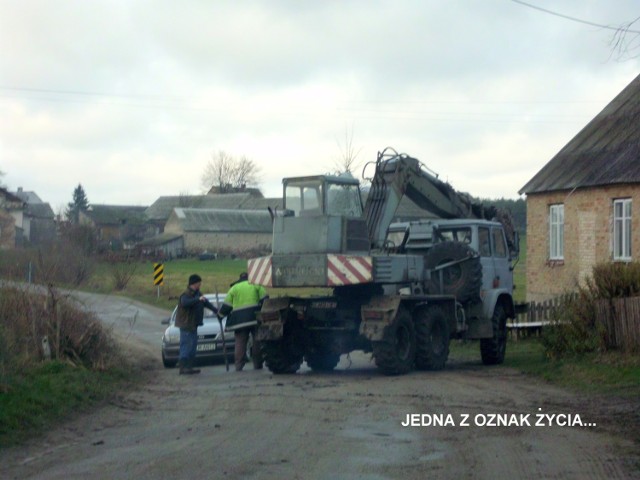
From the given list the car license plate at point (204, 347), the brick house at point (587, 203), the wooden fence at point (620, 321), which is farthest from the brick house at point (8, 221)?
the wooden fence at point (620, 321)

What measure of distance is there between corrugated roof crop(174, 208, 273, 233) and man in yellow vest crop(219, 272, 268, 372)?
6995cm

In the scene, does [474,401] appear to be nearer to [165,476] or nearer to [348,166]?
[165,476]

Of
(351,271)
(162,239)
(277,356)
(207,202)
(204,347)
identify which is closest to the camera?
(351,271)

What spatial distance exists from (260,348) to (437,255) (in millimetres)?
3753

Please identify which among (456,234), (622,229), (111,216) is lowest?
(456,234)

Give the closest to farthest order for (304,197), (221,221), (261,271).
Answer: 1. (304,197)
2. (261,271)
3. (221,221)

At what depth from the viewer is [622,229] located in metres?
25.4

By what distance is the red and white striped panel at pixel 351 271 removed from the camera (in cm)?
1519

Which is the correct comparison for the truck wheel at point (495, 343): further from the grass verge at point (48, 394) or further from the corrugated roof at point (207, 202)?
the corrugated roof at point (207, 202)

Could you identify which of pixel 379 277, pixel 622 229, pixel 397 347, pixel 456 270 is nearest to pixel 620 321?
pixel 456 270

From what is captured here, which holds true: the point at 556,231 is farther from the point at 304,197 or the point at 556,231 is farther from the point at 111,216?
the point at 111,216

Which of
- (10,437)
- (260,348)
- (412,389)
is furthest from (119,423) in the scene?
(260,348)

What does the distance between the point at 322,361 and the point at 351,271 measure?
2.68 meters

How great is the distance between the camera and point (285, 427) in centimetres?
1047
